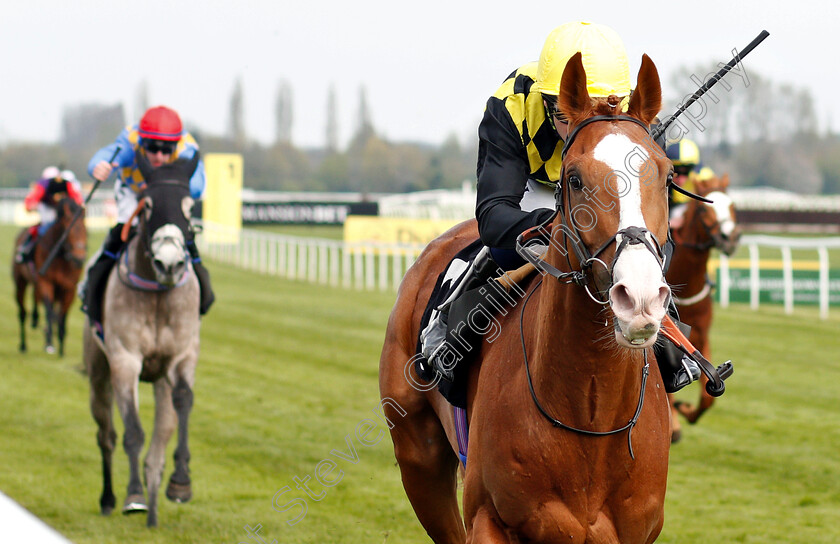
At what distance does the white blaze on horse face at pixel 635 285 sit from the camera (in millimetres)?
2238

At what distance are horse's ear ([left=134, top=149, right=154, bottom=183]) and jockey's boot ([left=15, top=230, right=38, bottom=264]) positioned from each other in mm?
6997

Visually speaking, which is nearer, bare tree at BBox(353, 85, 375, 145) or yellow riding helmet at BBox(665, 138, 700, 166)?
yellow riding helmet at BBox(665, 138, 700, 166)

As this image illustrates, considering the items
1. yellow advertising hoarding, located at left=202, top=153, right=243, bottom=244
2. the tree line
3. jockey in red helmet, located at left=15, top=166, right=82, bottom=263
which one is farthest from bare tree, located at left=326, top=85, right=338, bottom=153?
jockey in red helmet, located at left=15, top=166, right=82, bottom=263

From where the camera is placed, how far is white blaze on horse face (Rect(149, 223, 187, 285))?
555 cm

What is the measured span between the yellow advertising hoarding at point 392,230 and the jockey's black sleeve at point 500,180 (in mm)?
18320

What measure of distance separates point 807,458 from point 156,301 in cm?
448

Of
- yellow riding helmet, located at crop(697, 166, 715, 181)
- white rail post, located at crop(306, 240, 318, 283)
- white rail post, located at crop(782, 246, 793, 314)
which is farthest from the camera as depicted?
white rail post, located at crop(306, 240, 318, 283)

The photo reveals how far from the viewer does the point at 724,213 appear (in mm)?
8453

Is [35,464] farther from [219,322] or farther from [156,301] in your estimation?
[219,322]

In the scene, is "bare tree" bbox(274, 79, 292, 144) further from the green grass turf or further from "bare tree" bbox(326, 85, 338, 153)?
the green grass turf

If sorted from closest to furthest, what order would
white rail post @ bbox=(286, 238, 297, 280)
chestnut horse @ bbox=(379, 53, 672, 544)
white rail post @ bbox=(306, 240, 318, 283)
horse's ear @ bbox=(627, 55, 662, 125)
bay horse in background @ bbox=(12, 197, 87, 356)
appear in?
chestnut horse @ bbox=(379, 53, 672, 544), horse's ear @ bbox=(627, 55, 662, 125), bay horse in background @ bbox=(12, 197, 87, 356), white rail post @ bbox=(306, 240, 318, 283), white rail post @ bbox=(286, 238, 297, 280)

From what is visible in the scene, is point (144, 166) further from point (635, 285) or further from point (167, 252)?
point (635, 285)

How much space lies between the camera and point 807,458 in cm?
717

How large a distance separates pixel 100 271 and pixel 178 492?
1391 mm
